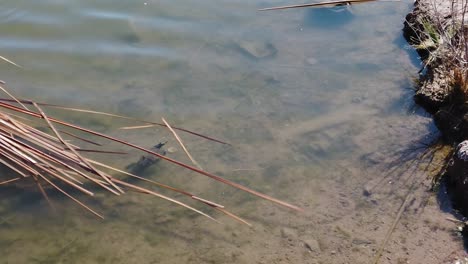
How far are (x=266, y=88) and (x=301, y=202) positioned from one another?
1.17 metres

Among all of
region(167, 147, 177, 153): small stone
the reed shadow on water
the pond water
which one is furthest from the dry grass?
region(167, 147, 177, 153): small stone

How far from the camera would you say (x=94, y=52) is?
4410 millimetres

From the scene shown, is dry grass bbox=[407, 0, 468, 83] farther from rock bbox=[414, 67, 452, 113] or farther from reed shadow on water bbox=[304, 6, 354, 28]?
reed shadow on water bbox=[304, 6, 354, 28]

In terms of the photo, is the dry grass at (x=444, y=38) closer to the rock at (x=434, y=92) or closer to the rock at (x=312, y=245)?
the rock at (x=434, y=92)

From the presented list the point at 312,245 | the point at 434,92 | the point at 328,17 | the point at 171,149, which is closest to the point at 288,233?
the point at 312,245

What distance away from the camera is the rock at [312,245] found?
3.00 meters

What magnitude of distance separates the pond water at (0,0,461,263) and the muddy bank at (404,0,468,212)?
0.41ft

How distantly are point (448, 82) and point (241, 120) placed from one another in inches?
59.7

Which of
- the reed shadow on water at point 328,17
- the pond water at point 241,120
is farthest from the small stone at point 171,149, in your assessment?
the reed shadow on water at point 328,17

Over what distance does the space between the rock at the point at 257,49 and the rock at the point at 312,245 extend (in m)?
1.89

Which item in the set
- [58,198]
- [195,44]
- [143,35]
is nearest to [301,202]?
[58,198]

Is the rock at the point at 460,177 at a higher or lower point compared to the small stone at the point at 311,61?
lower

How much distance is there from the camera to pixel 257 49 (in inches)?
178

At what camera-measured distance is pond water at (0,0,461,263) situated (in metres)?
3.06
